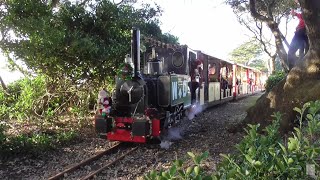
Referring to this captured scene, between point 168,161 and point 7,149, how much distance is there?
307cm

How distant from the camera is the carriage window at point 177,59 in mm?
9234

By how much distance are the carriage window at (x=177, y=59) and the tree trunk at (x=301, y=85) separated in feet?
8.23

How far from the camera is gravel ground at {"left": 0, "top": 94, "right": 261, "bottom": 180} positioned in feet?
18.8

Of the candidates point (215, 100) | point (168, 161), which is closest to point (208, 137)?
point (168, 161)

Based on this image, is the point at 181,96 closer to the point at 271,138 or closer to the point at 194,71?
the point at 194,71

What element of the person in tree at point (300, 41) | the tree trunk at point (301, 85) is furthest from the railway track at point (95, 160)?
the person in tree at point (300, 41)

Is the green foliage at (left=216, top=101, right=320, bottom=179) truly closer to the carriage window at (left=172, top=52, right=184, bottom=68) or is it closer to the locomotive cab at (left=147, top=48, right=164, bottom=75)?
the locomotive cab at (left=147, top=48, right=164, bottom=75)

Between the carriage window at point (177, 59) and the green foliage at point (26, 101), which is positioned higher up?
the carriage window at point (177, 59)

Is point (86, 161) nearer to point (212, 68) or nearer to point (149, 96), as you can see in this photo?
point (149, 96)

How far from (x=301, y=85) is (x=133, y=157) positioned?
3.77 m

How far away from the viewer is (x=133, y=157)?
6859 mm

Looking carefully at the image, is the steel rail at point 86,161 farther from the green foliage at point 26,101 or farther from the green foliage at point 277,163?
the green foliage at point 277,163

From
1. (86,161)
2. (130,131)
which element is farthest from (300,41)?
(86,161)

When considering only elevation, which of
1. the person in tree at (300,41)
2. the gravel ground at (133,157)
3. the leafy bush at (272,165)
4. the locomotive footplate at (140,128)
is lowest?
the gravel ground at (133,157)
